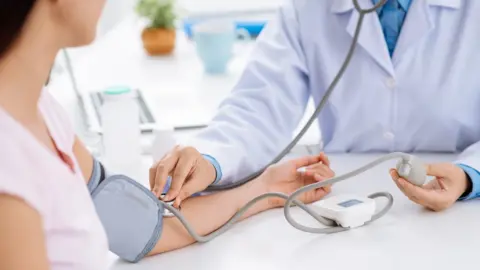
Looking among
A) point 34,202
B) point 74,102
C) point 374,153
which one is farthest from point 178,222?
point 74,102

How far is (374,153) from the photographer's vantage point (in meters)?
1.46

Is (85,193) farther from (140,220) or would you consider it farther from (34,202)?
(140,220)

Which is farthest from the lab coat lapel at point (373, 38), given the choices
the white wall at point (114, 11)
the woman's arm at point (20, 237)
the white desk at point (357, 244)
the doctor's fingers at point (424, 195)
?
the woman's arm at point (20, 237)

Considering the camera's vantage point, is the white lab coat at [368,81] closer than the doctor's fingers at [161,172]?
No

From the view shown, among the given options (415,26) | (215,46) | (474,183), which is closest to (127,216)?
(474,183)

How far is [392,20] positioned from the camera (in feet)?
4.61

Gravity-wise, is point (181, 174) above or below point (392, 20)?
below

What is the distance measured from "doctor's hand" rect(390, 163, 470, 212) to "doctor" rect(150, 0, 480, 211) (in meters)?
0.12

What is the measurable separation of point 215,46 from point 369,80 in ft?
2.26

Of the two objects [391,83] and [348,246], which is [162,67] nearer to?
[391,83]

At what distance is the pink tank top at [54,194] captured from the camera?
66 centimetres

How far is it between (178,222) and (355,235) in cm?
26

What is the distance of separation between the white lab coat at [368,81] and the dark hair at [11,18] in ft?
2.27

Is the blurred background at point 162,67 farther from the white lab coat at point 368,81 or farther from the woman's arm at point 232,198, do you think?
the woman's arm at point 232,198
